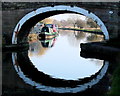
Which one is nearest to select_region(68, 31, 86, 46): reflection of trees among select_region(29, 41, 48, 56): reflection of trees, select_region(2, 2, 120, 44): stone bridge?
select_region(29, 41, 48, 56): reflection of trees

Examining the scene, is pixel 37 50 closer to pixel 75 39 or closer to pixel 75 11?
pixel 75 11

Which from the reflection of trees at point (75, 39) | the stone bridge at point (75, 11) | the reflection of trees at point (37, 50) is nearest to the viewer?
the stone bridge at point (75, 11)

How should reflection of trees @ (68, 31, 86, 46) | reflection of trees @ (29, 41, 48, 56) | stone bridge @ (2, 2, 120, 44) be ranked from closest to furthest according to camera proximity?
stone bridge @ (2, 2, 120, 44) → reflection of trees @ (29, 41, 48, 56) → reflection of trees @ (68, 31, 86, 46)

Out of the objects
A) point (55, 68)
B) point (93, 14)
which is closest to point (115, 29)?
point (93, 14)

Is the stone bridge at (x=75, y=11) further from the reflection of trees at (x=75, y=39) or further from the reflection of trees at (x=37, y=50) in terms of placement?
the reflection of trees at (x=75, y=39)

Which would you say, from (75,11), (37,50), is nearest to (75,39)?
(37,50)

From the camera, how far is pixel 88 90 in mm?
10844

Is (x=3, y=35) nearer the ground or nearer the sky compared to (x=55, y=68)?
nearer the sky

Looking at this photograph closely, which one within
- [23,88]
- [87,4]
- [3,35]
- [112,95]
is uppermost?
[87,4]

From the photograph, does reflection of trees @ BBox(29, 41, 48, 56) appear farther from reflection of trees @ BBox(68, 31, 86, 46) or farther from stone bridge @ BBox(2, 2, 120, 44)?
reflection of trees @ BBox(68, 31, 86, 46)

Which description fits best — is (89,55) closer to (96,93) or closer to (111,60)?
(111,60)

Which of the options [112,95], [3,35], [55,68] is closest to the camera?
[112,95]

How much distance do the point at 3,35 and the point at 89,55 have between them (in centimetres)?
564

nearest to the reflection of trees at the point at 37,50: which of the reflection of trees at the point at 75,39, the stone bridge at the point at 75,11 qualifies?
the stone bridge at the point at 75,11
